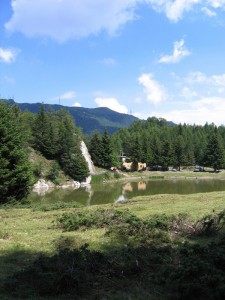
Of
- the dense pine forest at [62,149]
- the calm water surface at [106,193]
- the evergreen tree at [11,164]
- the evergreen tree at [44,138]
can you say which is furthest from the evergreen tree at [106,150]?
Result: the evergreen tree at [11,164]

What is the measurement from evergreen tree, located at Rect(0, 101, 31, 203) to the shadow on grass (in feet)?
71.6

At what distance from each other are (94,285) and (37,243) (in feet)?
17.2

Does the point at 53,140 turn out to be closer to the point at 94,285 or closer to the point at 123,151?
the point at 123,151

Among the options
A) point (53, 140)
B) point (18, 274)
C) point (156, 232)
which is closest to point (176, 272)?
point (18, 274)

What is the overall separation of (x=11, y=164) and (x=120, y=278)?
23702 millimetres

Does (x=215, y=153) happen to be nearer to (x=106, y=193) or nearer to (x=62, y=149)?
(x=62, y=149)

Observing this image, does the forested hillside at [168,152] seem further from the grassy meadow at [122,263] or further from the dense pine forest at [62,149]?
the grassy meadow at [122,263]

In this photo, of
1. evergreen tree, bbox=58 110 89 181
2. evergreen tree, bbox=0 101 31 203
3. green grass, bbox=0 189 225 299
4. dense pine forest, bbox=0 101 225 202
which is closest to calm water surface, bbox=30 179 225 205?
dense pine forest, bbox=0 101 225 202

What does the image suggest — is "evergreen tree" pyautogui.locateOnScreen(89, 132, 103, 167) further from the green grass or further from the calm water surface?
the green grass

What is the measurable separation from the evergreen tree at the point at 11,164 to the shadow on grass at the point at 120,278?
21.8 m

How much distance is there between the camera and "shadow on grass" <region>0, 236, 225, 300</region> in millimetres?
6660

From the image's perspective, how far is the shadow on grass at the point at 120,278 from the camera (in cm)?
666

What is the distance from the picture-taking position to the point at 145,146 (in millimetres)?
120375

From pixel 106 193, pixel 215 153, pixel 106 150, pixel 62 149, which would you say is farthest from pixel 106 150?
pixel 106 193
